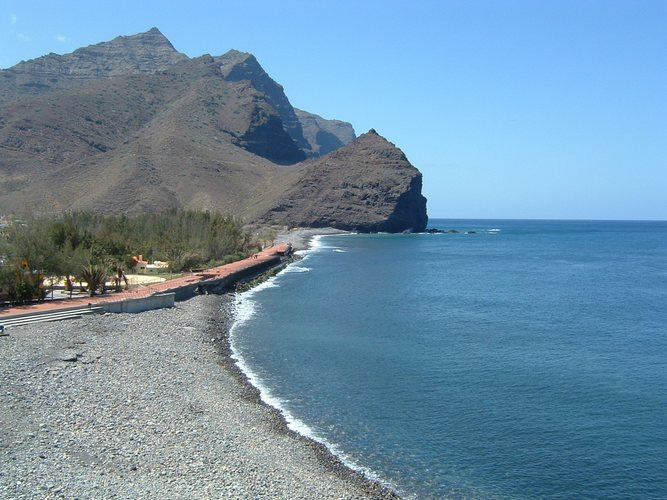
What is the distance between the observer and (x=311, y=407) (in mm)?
17969

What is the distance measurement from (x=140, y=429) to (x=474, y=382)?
1096 cm

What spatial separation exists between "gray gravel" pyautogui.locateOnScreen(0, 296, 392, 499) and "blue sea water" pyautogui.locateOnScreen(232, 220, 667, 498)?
1363 mm

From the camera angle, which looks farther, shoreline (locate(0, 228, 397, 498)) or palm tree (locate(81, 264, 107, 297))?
palm tree (locate(81, 264, 107, 297))

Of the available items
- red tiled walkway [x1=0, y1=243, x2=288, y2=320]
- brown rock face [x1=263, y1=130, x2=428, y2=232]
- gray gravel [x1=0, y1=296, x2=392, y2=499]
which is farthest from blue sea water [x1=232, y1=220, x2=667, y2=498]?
brown rock face [x1=263, y1=130, x2=428, y2=232]

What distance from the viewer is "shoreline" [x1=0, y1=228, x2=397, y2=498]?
1174cm

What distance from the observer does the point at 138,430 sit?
47.0ft

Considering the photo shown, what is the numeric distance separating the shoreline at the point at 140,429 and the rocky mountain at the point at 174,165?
267 feet

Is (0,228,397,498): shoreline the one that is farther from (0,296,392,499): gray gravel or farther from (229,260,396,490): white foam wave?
(229,260,396,490): white foam wave

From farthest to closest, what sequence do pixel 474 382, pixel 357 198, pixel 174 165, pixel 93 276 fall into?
pixel 357 198, pixel 174 165, pixel 93 276, pixel 474 382

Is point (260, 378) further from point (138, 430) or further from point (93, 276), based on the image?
point (93, 276)

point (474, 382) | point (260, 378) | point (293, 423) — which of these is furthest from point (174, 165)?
point (293, 423)

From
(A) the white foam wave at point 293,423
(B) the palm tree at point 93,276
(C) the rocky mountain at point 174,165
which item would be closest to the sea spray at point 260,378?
Answer: (A) the white foam wave at point 293,423

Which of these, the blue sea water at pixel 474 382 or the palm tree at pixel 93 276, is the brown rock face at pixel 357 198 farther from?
the palm tree at pixel 93 276

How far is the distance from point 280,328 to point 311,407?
11.4 meters
